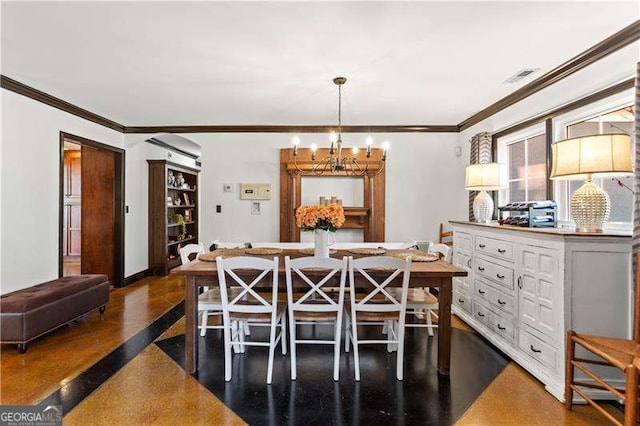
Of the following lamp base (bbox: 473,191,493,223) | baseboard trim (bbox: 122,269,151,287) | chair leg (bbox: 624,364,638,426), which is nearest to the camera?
chair leg (bbox: 624,364,638,426)

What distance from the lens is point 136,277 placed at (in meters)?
5.64

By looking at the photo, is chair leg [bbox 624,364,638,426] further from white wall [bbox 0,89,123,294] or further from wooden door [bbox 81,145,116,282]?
wooden door [bbox 81,145,116,282]

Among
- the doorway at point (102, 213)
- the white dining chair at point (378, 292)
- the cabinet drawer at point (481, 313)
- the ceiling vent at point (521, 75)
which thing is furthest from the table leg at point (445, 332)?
the doorway at point (102, 213)

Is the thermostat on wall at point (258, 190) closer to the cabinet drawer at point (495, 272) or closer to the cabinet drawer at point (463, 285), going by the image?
the cabinet drawer at point (463, 285)

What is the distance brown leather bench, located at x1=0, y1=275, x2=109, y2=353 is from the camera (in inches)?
113

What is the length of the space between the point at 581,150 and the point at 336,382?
7.62 ft

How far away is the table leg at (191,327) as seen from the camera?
2633 mm

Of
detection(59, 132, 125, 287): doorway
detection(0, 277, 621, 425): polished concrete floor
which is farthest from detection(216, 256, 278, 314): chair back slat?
detection(59, 132, 125, 287): doorway

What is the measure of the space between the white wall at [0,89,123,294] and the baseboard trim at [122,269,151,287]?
1.46 meters

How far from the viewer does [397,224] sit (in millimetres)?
5199

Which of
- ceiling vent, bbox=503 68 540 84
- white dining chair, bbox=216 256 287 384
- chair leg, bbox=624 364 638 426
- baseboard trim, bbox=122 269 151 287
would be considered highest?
ceiling vent, bbox=503 68 540 84

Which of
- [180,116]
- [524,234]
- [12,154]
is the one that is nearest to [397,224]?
[524,234]

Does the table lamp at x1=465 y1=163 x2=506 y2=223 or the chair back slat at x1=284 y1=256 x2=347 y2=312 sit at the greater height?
the table lamp at x1=465 y1=163 x2=506 y2=223

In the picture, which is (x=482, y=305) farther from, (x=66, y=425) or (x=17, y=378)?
(x=17, y=378)
